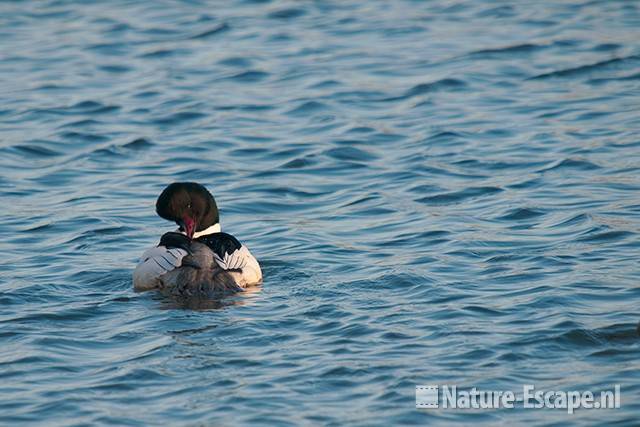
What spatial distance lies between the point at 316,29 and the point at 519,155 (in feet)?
23.7

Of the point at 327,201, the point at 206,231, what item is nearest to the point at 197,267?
the point at 206,231

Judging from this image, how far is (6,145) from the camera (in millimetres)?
15781

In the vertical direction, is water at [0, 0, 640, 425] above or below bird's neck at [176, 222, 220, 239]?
below

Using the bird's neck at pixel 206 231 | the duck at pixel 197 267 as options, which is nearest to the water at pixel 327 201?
the duck at pixel 197 267

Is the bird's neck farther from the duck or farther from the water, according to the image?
the water

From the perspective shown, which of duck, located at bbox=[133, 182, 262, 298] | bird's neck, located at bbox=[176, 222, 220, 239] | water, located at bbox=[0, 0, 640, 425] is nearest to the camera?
water, located at bbox=[0, 0, 640, 425]

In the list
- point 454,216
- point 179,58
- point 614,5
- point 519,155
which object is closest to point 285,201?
point 454,216

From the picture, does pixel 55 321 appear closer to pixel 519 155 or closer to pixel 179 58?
pixel 519 155

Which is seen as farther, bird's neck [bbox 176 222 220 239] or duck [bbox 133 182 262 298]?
bird's neck [bbox 176 222 220 239]

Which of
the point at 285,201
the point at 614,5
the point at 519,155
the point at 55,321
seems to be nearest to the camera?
the point at 55,321

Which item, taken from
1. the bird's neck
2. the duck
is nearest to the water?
the duck

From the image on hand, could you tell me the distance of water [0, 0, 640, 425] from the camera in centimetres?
841

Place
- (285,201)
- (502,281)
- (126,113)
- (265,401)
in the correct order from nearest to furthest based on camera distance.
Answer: (265,401)
(502,281)
(285,201)
(126,113)

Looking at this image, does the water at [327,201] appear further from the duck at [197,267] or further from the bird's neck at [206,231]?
the bird's neck at [206,231]
